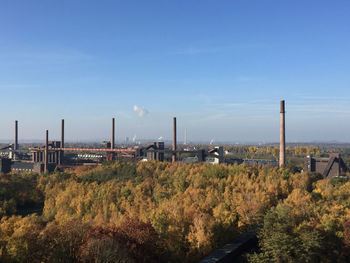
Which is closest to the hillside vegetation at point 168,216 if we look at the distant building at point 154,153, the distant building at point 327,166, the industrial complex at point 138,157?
the distant building at point 327,166

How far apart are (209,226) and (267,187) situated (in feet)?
70.4

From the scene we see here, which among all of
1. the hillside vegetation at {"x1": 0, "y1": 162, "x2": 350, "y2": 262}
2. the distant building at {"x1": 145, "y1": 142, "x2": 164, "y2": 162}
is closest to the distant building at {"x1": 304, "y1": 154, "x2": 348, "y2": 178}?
the hillside vegetation at {"x1": 0, "y1": 162, "x2": 350, "y2": 262}

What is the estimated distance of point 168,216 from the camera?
2653 centimetres

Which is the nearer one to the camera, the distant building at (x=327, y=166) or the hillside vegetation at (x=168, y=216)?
the hillside vegetation at (x=168, y=216)

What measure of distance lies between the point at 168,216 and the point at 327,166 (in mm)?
45907

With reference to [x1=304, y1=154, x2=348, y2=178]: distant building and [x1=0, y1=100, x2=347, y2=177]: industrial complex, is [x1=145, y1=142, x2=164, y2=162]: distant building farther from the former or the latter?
[x1=304, y1=154, x2=348, y2=178]: distant building

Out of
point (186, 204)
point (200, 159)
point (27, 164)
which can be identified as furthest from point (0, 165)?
point (186, 204)

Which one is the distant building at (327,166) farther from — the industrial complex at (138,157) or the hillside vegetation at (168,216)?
the hillside vegetation at (168,216)

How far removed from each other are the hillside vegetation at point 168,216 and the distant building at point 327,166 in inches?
485

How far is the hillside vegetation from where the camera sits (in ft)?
61.1

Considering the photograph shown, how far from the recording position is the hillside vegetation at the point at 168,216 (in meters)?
A: 18.6

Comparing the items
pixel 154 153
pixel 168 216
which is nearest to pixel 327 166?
pixel 154 153

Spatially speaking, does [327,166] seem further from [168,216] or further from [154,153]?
[168,216]

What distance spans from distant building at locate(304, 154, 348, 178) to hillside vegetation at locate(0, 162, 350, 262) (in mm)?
12321
